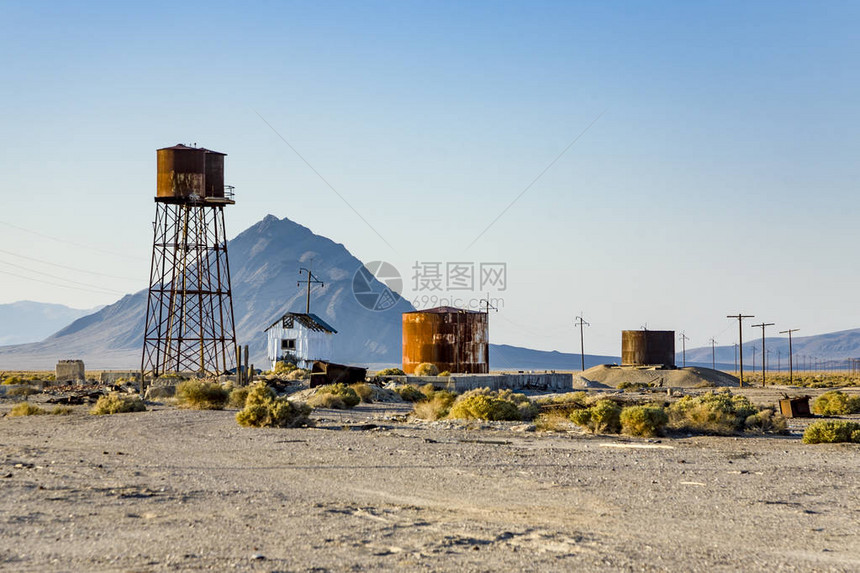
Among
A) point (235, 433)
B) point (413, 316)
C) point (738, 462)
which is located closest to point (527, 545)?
point (738, 462)

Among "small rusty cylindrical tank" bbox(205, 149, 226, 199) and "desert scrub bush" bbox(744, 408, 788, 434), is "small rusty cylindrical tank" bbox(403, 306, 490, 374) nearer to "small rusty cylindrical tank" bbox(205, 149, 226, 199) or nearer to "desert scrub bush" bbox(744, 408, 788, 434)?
"small rusty cylindrical tank" bbox(205, 149, 226, 199)

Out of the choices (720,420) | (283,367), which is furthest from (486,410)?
(283,367)

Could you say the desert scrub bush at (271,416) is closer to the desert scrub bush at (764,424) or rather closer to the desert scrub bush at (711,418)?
the desert scrub bush at (711,418)

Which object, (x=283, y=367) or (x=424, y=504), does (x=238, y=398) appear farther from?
(x=283, y=367)

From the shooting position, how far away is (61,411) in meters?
27.4

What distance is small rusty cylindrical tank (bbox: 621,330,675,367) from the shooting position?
261 feet

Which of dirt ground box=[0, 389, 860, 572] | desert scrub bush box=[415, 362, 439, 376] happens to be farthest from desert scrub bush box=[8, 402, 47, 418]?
desert scrub bush box=[415, 362, 439, 376]

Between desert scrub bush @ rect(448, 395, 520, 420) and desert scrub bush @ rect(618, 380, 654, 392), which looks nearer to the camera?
desert scrub bush @ rect(448, 395, 520, 420)

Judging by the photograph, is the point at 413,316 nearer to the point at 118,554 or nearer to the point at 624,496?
the point at 624,496

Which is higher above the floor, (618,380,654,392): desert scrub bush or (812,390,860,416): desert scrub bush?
(812,390,860,416): desert scrub bush

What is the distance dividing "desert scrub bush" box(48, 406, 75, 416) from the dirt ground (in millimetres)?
7941

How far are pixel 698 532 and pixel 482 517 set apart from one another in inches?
91.6

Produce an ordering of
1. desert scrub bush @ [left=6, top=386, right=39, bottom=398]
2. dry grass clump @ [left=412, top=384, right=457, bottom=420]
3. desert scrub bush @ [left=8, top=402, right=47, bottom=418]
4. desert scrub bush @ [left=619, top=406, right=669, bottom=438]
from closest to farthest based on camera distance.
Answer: desert scrub bush @ [left=619, top=406, right=669, bottom=438] → dry grass clump @ [left=412, top=384, right=457, bottom=420] → desert scrub bush @ [left=8, top=402, right=47, bottom=418] → desert scrub bush @ [left=6, top=386, right=39, bottom=398]

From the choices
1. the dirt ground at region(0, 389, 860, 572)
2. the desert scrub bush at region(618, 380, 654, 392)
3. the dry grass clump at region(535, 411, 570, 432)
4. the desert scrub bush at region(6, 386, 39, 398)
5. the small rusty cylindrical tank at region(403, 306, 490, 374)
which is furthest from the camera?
the desert scrub bush at region(618, 380, 654, 392)
